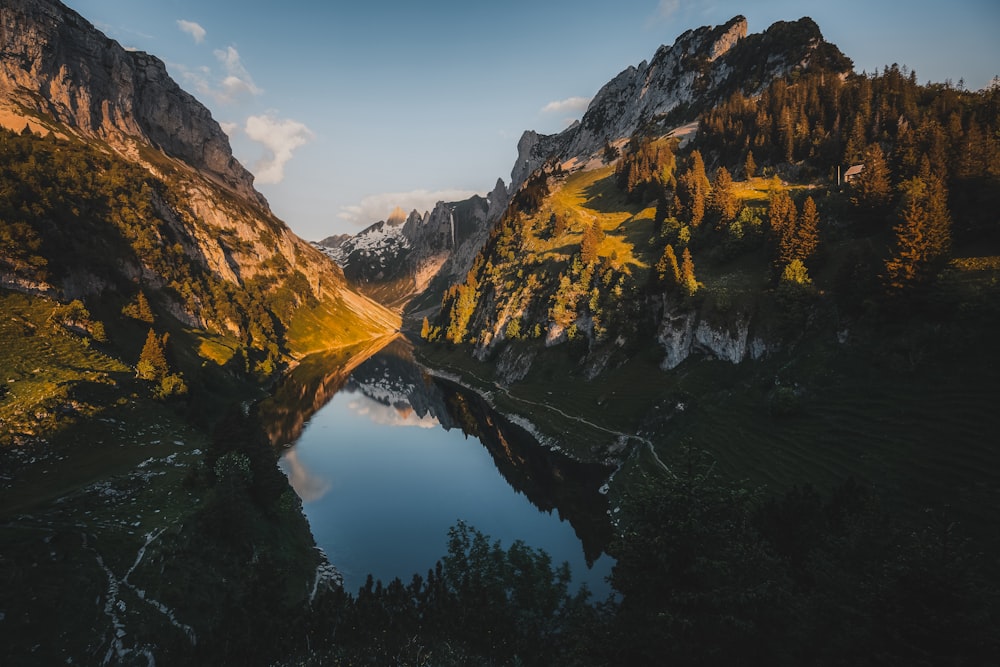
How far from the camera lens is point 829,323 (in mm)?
46406

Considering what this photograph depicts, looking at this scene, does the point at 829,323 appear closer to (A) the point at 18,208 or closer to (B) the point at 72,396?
(B) the point at 72,396

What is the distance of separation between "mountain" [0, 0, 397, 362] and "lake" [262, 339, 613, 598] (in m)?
37.3

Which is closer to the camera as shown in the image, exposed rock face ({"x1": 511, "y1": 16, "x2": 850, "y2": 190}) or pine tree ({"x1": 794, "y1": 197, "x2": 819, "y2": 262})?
pine tree ({"x1": 794, "y1": 197, "x2": 819, "y2": 262})

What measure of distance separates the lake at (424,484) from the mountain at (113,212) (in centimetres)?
3728

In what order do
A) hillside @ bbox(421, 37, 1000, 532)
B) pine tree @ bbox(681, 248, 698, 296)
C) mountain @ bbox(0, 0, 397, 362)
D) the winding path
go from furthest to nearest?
1. mountain @ bbox(0, 0, 397, 362)
2. pine tree @ bbox(681, 248, 698, 296)
3. the winding path
4. hillside @ bbox(421, 37, 1000, 532)

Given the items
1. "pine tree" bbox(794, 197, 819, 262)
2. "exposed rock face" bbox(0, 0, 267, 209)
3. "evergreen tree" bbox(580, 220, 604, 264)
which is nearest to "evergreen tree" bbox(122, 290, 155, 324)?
"evergreen tree" bbox(580, 220, 604, 264)

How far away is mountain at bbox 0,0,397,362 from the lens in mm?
76000

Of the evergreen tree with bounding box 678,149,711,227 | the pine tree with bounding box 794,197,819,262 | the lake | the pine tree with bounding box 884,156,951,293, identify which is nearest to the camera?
the pine tree with bounding box 884,156,951,293

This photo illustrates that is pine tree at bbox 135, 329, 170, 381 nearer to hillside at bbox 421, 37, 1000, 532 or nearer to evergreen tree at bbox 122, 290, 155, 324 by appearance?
evergreen tree at bbox 122, 290, 155, 324

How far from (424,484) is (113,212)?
11622cm

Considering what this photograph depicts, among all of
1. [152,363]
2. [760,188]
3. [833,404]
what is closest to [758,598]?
[833,404]

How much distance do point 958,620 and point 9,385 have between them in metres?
62.8

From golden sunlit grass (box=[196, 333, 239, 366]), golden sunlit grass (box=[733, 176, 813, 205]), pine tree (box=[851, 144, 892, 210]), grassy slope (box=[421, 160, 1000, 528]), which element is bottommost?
golden sunlit grass (box=[196, 333, 239, 366])

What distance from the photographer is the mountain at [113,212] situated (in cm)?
7600
